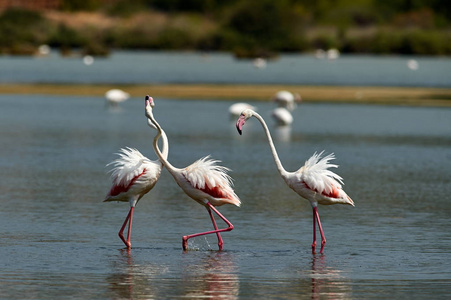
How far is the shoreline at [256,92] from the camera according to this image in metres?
38.3

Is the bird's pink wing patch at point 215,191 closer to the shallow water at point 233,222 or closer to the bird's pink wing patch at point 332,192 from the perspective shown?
the shallow water at point 233,222

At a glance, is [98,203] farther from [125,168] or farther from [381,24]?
[381,24]

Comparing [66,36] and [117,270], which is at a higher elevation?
[117,270]

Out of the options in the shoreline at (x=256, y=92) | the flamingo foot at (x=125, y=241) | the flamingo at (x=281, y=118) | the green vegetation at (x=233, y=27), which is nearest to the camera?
the flamingo foot at (x=125, y=241)

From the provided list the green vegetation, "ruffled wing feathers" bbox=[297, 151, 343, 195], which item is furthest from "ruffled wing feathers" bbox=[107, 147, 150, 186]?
the green vegetation

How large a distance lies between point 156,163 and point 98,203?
3.01 meters

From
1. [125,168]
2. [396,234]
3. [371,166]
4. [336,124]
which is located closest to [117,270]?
[125,168]

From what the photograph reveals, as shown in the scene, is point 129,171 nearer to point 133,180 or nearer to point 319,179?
point 133,180

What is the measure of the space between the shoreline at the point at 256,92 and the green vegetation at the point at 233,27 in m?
50.0

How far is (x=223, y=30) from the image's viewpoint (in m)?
125

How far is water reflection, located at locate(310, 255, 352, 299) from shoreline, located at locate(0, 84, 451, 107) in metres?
26.1

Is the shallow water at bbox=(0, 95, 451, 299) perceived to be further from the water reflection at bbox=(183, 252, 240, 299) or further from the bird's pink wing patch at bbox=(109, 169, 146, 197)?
the bird's pink wing patch at bbox=(109, 169, 146, 197)

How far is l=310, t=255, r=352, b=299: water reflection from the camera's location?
938 cm

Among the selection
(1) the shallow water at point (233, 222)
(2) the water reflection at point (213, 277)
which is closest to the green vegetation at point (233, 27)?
(1) the shallow water at point (233, 222)
